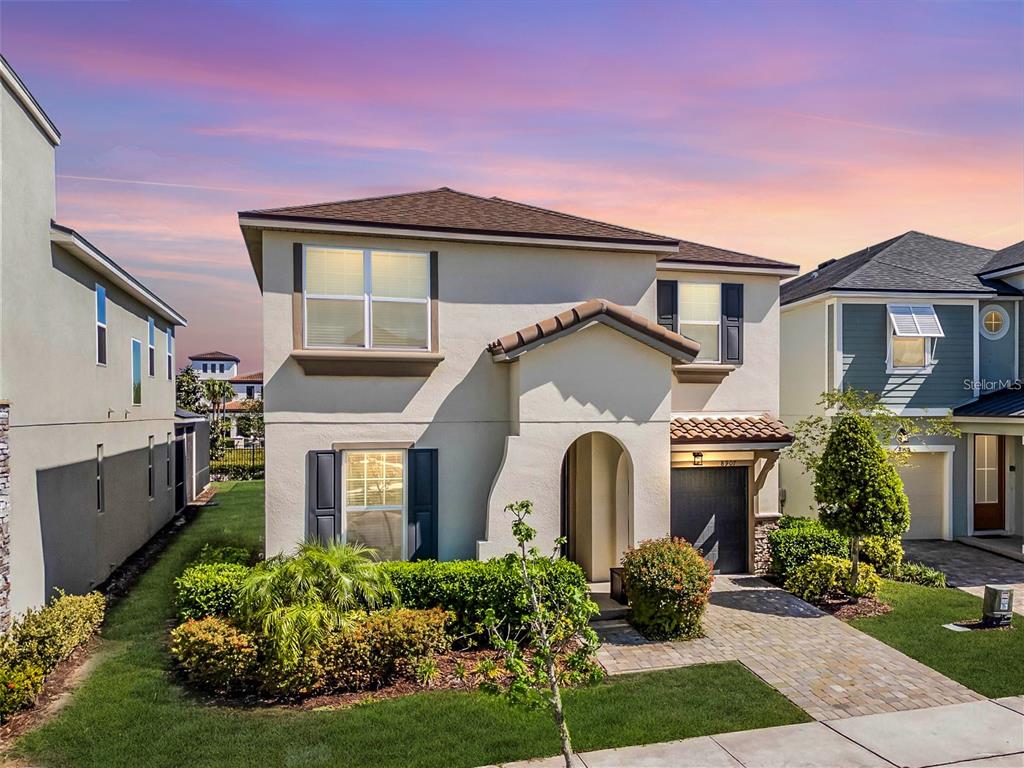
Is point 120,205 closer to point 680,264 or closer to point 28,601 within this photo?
point 28,601

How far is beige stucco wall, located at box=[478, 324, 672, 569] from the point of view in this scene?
10641mm

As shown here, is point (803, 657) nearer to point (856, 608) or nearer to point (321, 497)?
point (856, 608)

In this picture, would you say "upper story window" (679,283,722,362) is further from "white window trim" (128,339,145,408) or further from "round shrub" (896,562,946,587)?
"white window trim" (128,339,145,408)

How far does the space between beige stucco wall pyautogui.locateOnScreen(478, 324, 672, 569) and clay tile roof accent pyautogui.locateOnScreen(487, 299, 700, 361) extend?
9.8 inches

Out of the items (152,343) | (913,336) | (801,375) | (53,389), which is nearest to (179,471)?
(152,343)

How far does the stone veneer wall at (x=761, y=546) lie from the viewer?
13360mm

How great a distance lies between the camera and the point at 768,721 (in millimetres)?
7234

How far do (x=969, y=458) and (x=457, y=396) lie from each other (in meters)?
14.5

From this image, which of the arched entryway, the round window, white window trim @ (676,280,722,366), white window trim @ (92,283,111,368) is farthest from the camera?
the round window

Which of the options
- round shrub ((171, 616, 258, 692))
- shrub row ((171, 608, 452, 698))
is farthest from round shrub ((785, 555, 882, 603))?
round shrub ((171, 616, 258, 692))

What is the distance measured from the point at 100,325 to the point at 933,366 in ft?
66.5

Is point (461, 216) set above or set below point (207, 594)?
above

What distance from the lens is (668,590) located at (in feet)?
32.0

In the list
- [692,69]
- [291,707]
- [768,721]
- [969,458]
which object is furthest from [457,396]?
[969,458]
